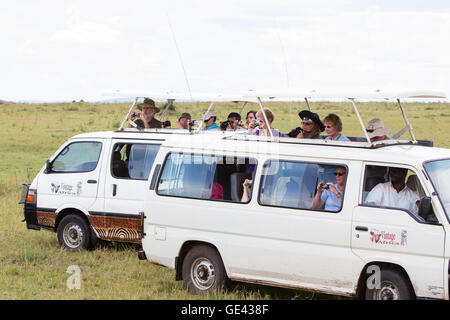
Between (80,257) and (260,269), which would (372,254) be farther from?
(80,257)

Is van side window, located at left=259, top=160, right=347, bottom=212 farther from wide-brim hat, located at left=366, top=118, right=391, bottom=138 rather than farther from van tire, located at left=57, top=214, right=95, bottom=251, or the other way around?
van tire, located at left=57, top=214, right=95, bottom=251

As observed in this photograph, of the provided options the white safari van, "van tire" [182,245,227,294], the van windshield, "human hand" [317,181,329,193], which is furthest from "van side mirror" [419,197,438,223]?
"van tire" [182,245,227,294]

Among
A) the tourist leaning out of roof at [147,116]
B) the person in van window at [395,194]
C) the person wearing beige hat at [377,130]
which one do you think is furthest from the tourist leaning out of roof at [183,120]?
the person in van window at [395,194]

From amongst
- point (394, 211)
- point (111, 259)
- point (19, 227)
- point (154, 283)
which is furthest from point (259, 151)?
point (19, 227)

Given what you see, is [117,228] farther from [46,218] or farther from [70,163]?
[70,163]

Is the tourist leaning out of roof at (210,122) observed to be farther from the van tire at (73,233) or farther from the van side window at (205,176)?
the van side window at (205,176)

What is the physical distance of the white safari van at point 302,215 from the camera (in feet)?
23.7

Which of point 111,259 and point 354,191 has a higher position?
point 354,191

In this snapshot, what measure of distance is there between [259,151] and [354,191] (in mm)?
1267

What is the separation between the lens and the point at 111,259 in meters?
10.9

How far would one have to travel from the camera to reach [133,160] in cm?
1120

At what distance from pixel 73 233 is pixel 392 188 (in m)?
5.86

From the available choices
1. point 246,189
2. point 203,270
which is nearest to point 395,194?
point 246,189
